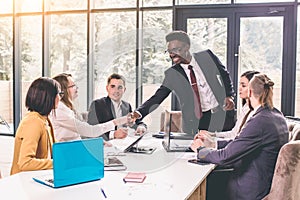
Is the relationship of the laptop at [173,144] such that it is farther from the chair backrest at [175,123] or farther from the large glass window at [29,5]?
the large glass window at [29,5]

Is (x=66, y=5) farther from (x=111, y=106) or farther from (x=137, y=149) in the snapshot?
(x=137, y=149)

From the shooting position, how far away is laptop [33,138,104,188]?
1.88m

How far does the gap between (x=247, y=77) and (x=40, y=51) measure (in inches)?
156

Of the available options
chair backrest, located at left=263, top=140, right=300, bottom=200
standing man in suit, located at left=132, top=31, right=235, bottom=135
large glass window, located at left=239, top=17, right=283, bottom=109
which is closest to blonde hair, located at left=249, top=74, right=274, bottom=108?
chair backrest, located at left=263, top=140, right=300, bottom=200

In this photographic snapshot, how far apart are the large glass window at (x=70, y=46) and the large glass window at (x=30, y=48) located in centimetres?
22

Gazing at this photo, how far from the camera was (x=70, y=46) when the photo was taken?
627 centimetres

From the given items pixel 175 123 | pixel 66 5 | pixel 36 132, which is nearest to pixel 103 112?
pixel 175 123

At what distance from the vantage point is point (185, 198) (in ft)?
5.90

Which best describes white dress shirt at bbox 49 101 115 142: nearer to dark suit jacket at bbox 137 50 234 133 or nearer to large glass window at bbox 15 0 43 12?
dark suit jacket at bbox 137 50 234 133

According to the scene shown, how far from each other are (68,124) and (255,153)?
1.38 metres

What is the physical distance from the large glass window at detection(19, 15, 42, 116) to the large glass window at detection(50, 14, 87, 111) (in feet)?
0.72

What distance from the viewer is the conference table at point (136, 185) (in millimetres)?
1790

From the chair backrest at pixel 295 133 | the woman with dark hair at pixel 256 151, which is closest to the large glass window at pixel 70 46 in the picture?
the chair backrest at pixel 295 133

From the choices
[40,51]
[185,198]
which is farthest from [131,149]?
[40,51]
